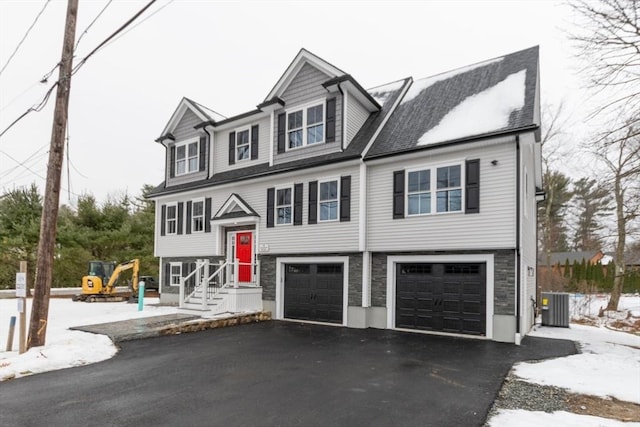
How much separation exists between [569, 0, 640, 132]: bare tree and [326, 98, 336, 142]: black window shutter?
23.3 ft

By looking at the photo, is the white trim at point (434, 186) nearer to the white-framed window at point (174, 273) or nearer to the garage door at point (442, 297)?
the garage door at point (442, 297)

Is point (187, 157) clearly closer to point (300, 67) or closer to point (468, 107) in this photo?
point (300, 67)

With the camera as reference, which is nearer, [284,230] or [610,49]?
[610,49]

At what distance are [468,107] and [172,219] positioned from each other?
540 inches

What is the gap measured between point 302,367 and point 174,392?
2.43m

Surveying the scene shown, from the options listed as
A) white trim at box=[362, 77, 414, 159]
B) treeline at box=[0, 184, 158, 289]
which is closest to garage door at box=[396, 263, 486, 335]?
white trim at box=[362, 77, 414, 159]

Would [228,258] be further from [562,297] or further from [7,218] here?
[7,218]

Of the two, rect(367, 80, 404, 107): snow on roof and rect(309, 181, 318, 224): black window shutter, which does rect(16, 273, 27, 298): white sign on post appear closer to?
rect(309, 181, 318, 224): black window shutter

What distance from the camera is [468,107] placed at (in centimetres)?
1180

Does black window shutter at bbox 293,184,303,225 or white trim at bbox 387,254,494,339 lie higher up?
black window shutter at bbox 293,184,303,225

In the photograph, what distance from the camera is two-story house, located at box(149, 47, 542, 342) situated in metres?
10.2

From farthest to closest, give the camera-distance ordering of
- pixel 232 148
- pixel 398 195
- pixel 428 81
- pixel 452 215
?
pixel 232 148
pixel 428 81
pixel 398 195
pixel 452 215

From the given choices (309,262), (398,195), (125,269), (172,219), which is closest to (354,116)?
(398,195)

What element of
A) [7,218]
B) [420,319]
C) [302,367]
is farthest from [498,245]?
[7,218]
